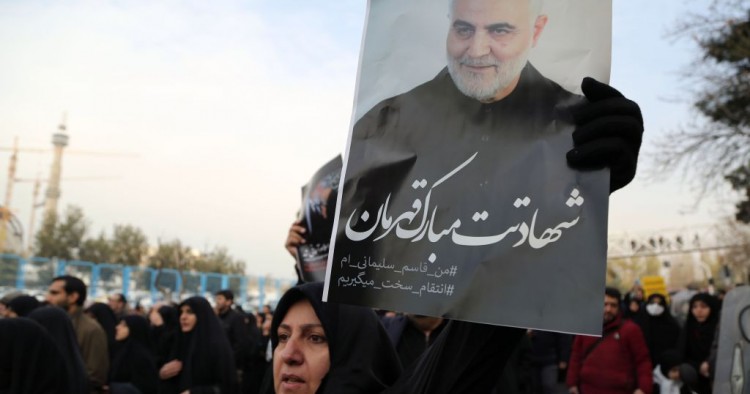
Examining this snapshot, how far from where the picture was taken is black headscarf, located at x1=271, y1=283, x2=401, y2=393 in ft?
7.67

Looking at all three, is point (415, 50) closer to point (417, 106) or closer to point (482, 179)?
point (417, 106)

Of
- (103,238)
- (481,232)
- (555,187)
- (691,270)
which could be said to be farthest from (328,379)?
(691,270)

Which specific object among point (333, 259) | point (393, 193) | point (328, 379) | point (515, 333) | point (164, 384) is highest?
point (393, 193)

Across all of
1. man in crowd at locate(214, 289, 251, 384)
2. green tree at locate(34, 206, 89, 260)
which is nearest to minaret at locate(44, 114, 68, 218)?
green tree at locate(34, 206, 89, 260)

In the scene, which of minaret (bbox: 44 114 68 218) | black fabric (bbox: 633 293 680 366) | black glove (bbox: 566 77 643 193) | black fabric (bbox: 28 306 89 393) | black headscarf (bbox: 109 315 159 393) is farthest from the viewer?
minaret (bbox: 44 114 68 218)

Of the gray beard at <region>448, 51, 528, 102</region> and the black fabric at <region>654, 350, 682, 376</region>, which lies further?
the black fabric at <region>654, 350, 682, 376</region>

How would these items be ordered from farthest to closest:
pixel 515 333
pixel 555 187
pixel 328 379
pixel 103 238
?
pixel 103 238, pixel 328 379, pixel 515 333, pixel 555 187

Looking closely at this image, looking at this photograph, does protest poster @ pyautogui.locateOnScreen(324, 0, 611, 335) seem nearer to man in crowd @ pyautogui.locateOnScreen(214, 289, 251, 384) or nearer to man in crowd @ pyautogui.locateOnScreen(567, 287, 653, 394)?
man in crowd @ pyautogui.locateOnScreen(567, 287, 653, 394)

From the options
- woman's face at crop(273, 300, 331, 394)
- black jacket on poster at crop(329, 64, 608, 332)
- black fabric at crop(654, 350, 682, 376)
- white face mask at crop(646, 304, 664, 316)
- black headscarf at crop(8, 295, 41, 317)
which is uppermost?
black jacket on poster at crop(329, 64, 608, 332)

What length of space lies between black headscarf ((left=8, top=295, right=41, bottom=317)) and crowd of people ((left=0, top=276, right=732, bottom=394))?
0.01m

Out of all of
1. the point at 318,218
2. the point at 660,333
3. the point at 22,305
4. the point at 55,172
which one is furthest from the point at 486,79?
the point at 55,172

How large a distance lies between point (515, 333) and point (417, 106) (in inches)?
24.3

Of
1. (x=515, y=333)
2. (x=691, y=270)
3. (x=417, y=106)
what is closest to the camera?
(x=515, y=333)

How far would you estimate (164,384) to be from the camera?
266 inches
